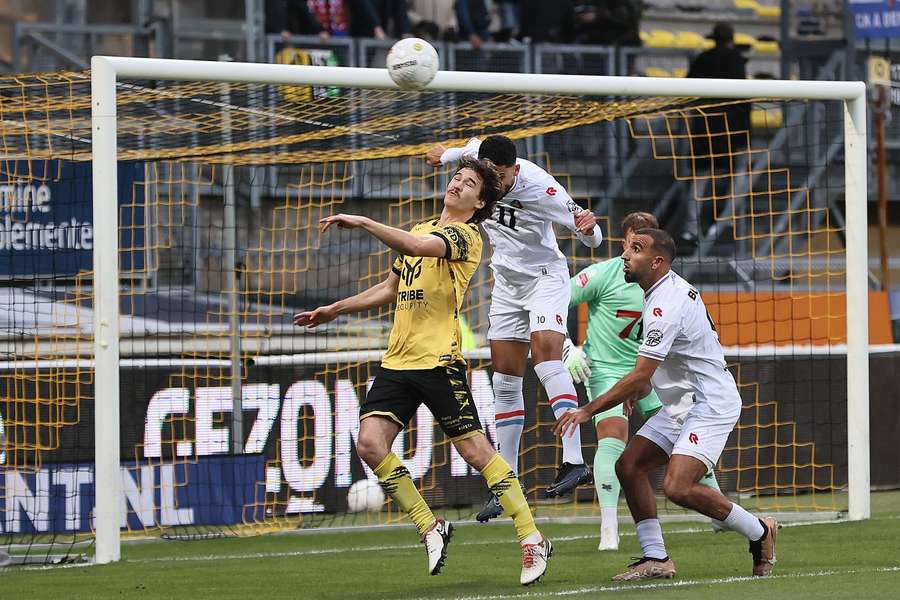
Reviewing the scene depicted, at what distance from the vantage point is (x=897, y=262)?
19.0m

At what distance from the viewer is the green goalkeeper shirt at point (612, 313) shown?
10.2 m

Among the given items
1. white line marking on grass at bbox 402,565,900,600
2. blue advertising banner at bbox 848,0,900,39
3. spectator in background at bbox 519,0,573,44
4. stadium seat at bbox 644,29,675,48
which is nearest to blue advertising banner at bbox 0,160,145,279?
white line marking on grass at bbox 402,565,900,600

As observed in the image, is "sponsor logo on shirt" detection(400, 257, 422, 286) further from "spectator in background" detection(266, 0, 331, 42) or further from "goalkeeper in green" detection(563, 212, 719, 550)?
"spectator in background" detection(266, 0, 331, 42)

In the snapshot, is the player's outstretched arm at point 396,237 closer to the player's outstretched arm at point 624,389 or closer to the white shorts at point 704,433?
the player's outstretched arm at point 624,389

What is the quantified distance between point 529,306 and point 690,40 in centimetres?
1253

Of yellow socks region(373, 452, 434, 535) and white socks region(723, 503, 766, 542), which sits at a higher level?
yellow socks region(373, 452, 434, 535)

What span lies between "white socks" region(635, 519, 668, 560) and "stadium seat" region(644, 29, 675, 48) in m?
→ 13.7

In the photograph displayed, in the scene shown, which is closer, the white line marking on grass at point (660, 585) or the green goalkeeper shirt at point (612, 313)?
the white line marking on grass at point (660, 585)

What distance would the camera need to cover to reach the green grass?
25.6ft

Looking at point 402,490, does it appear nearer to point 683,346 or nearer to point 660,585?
point 660,585

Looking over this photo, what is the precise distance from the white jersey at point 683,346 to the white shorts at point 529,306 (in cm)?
165

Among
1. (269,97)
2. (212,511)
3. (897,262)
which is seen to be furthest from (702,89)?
(897,262)

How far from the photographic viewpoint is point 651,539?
8227 millimetres

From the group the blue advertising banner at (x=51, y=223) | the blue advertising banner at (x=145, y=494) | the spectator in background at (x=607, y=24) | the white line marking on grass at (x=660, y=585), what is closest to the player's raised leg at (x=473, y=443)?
the white line marking on grass at (x=660, y=585)
